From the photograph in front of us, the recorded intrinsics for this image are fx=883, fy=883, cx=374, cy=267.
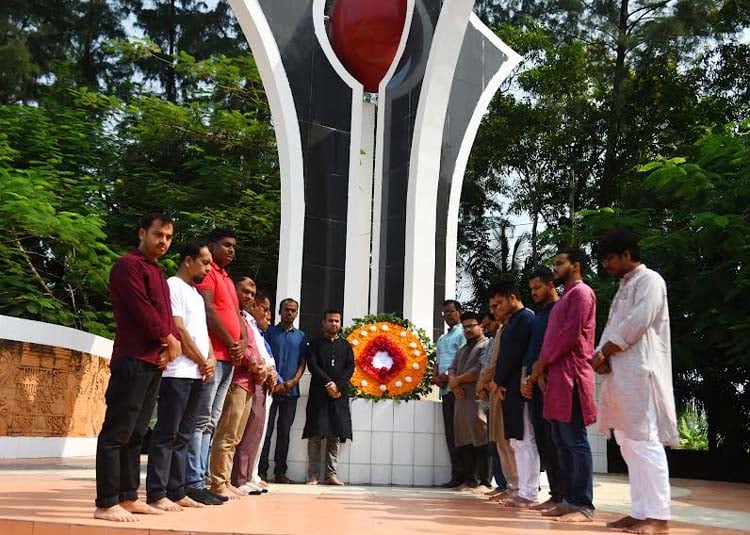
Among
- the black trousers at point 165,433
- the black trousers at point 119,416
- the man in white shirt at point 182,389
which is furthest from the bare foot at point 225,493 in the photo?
the black trousers at point 119,416

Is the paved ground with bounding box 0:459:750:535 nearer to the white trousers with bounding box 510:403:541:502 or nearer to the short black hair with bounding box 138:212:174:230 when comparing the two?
the white trousers with bounding box 510:403:541:502

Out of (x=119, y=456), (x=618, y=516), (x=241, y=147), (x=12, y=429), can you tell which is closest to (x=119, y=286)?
(x=119, y=456)

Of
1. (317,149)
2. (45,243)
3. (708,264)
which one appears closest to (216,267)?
(317,149)

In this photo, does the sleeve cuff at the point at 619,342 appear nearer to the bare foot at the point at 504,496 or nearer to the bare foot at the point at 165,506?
the bare foot at the point at 504,496

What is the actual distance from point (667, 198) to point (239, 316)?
781 cm

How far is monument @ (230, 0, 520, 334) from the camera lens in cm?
1084

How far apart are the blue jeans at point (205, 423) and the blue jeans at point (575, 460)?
2.06 m

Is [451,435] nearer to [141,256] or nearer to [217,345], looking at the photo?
[217,345]

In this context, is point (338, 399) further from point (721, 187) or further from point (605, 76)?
point (605, 76)

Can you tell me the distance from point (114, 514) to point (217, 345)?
142 centimetres

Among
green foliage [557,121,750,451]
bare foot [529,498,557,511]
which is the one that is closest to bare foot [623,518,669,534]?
bare foot [529,498,557,511]

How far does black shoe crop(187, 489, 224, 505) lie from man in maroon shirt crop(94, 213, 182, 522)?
65cm

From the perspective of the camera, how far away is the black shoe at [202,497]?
210 inches

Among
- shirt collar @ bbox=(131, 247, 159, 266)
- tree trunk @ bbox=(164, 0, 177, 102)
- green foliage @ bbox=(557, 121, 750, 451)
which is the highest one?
tree trunk @ bbox=(164, 0, 177, 102)
